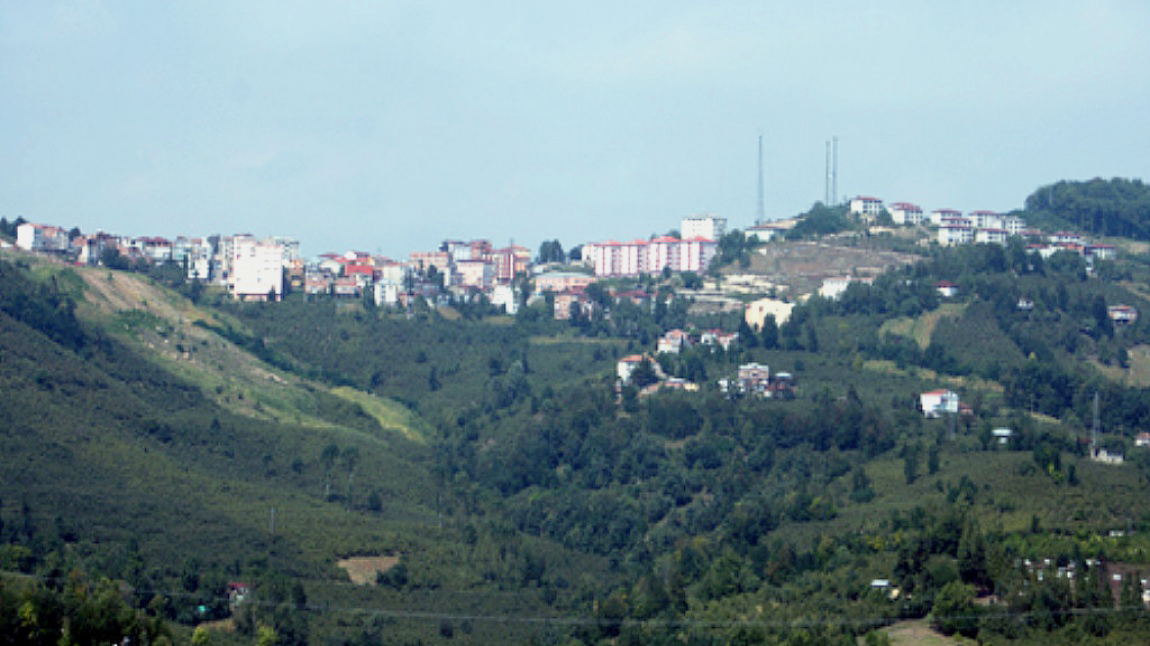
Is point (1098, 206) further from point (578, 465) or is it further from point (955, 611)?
point (955, 611)

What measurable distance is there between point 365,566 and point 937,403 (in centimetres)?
2725

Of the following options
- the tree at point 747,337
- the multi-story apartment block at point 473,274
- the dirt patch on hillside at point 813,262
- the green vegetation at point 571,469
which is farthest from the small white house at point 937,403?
the multi-story apartment block at point 473,274

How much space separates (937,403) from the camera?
65438mm

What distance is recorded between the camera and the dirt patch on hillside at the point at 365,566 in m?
48.5

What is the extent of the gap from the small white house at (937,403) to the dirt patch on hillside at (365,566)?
83.2 feet

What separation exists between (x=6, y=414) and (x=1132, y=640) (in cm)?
3696

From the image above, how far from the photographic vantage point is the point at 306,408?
7212 cm

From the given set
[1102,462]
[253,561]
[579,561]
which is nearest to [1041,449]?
[1102,462]

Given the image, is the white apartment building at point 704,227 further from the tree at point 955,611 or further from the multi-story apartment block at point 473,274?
the tree at point 955,611

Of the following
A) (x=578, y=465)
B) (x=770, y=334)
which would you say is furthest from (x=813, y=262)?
(x=578, y=465)

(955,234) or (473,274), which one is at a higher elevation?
(955,234)

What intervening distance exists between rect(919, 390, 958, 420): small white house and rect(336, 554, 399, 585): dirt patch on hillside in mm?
25369

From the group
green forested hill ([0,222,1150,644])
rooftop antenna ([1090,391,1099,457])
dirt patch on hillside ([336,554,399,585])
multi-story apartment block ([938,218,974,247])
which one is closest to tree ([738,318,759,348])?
green forested hill ([0,222,1150,644])

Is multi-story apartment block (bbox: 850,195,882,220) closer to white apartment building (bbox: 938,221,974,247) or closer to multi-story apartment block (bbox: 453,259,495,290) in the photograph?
white apartment building (bbox: 938,221,974,247)
